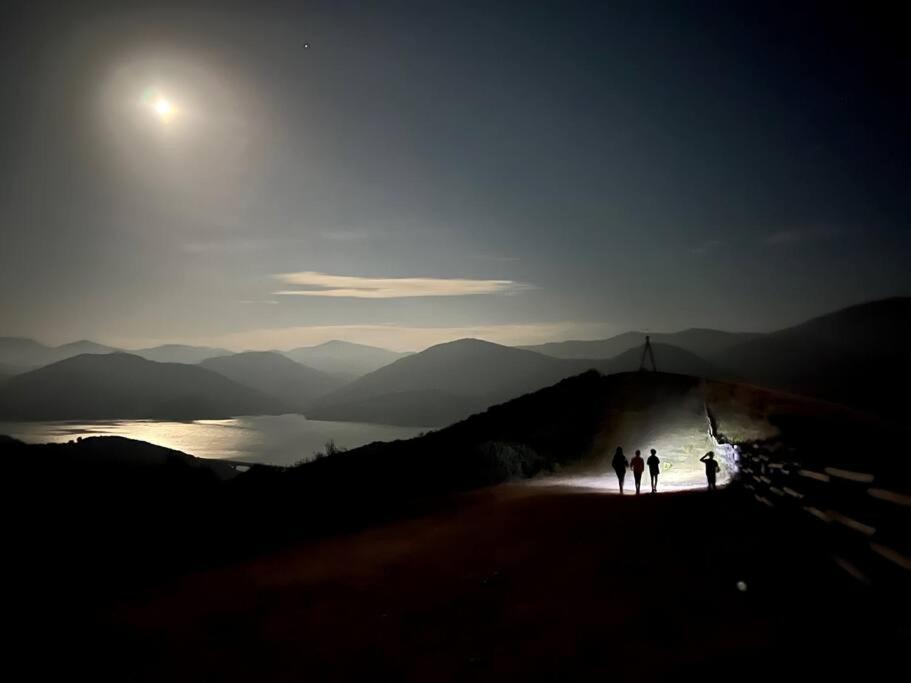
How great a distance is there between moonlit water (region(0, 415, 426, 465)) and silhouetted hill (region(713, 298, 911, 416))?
7666 centimetres

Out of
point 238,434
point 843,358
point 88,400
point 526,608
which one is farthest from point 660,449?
point 88,400

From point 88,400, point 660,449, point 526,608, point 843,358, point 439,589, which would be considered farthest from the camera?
point 88,400

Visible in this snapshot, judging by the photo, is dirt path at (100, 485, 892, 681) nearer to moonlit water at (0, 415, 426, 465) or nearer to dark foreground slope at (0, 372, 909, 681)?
dark foreground slope at (0, 372, 909, 681)

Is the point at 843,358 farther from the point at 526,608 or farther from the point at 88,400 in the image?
the point at 88,400

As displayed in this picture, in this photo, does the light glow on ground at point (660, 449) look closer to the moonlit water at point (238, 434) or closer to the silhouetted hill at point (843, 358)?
the silhouetted hill at point (843, 358)

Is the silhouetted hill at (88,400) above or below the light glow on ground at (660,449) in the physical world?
above

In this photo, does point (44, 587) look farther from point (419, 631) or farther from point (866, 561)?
point (866, 561)

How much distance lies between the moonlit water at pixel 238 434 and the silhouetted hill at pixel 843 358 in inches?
3018

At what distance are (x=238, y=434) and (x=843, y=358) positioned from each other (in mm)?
134774

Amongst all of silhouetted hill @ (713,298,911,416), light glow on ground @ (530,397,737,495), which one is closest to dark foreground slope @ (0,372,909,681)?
light glow on ground @ (530,397,737,495)

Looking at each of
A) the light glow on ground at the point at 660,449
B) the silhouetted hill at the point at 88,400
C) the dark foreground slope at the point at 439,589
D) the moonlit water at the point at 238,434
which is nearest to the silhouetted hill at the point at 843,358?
the light glow on ground at the point at 660,449

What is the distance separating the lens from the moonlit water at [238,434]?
9875cm

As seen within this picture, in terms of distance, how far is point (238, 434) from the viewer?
437 feet

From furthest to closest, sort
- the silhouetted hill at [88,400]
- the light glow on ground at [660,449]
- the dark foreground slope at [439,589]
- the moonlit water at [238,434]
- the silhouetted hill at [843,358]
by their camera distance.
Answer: the silhouetted hill at [88,400]
the moonlit water at [238,434]
the silhouetted hill at [843,358]
the light glow on ground at [660,449]
the dark foreground slope at [439,589]
